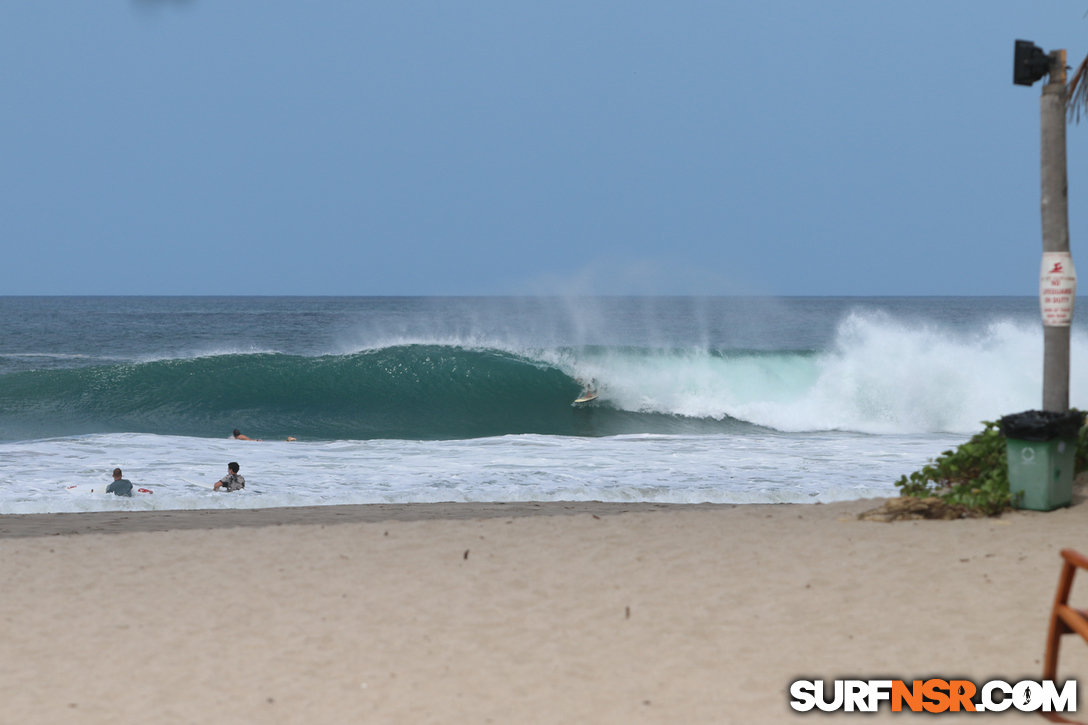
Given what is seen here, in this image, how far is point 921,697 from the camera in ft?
11.6

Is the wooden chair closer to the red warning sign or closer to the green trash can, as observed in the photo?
the green trash can

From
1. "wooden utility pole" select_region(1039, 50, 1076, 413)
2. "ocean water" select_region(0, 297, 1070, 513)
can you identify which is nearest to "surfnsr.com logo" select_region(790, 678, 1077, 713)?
"wooden utility pole" select_region(1039, 50, 1076, 413)

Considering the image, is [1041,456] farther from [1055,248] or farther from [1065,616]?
[1065,616]

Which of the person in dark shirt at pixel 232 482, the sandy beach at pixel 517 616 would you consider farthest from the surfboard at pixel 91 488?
the sandy beach at pixel 517 616

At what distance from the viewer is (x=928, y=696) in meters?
3.53

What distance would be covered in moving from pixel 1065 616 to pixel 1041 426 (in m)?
4.37

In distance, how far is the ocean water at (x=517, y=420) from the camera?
10.8 meters

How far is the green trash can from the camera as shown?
662 cm

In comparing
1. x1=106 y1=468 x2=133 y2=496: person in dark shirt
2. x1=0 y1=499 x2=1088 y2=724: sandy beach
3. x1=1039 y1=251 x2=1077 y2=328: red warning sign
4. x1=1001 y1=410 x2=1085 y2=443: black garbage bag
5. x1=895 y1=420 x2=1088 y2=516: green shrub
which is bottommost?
x1=106 y1=468 x2=133 y2=496: person in dark shirt

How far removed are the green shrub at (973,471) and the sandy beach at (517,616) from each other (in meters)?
A: 0.54

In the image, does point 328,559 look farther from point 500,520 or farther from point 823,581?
point 823,581

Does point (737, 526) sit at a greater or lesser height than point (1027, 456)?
lesser

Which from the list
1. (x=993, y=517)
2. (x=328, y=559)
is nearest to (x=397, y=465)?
(x=328, y=559)

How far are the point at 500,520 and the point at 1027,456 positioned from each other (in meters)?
4.15
